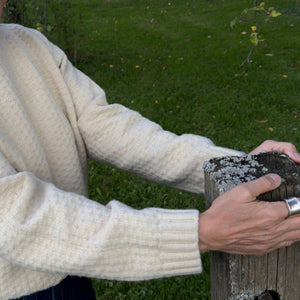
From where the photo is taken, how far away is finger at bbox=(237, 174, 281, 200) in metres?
1.01

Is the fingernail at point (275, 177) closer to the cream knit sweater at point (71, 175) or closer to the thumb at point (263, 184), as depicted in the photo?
the thumb at point (263, 184)

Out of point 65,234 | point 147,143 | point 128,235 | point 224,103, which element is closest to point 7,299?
point 65,234

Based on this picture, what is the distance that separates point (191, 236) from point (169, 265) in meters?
0.10

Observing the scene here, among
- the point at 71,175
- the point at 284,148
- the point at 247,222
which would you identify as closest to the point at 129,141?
the point at 71,175

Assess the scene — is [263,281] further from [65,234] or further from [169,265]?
Result: [65,234]

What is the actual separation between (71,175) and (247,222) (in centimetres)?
75

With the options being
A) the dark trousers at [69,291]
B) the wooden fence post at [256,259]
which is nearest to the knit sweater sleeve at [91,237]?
the wooden fence post at [256,259]

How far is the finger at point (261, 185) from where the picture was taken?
1013 mm

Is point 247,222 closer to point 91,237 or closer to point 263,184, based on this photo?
point 263,184

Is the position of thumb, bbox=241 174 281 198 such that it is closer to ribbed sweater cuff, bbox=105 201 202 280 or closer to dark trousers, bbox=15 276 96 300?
ribbed sweater cuff, bbox=105 201 202 280

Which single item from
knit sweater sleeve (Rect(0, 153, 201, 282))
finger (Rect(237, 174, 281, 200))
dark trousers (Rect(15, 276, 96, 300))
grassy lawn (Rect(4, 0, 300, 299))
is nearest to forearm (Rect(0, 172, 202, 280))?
knit sweater sleeve (Rect(0, 153, 201, 282))

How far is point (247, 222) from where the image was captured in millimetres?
1006

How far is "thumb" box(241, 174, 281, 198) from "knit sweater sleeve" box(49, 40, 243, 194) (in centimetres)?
41

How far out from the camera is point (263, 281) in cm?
118
